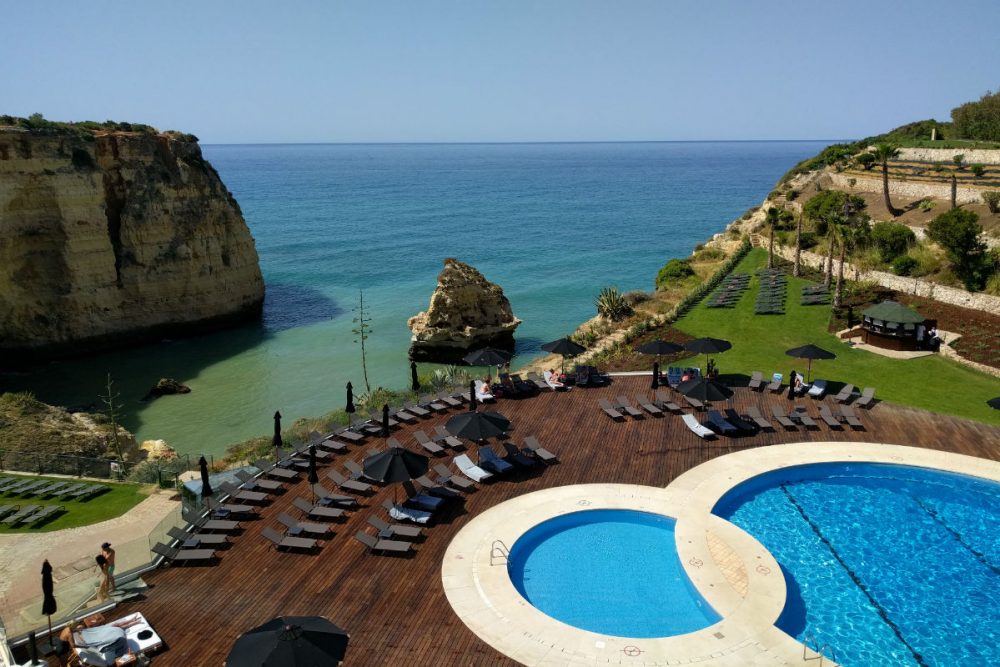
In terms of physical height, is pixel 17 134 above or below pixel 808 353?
above

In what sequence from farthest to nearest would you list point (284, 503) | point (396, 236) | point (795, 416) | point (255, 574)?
point (396, 236) → point (795, 416) → point (284, 503) → point (255, 574)

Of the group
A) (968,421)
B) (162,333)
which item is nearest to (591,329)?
(968,421)

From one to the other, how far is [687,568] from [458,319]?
27213 mm

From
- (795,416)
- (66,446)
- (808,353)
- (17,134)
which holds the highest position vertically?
(17,134)

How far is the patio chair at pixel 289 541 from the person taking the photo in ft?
51.4

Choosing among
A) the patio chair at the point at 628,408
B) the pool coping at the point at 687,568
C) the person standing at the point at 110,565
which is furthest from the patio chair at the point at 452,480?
the person standing at the point at 110,565

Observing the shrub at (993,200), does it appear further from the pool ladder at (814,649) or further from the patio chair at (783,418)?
the pool ladder at (814,649)

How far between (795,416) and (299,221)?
329 ft

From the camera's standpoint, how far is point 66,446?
85.7 feet

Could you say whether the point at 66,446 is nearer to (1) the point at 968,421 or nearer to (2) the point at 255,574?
(2) the point at 255,574

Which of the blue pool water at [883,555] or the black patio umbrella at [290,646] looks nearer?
the black patio umbrella at [290,646]

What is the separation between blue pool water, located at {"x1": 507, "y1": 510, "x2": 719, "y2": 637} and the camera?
13594 millimetres

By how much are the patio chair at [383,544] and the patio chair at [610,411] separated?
32.9 feet

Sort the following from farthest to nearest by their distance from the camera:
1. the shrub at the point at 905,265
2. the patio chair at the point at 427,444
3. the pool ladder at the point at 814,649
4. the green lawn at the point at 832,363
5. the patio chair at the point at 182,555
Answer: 1. the shrub at the point at 905,265
2. the green lawn at the point at 832,363
3. the patio chair at the point at 427,444
4. the patio chair at the point at 182,555
5. the pool ladder at the point at 814,649
